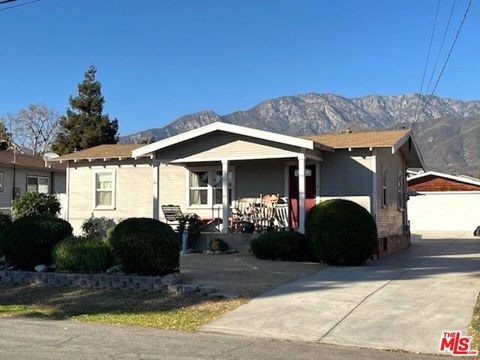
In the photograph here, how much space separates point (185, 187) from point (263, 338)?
12.5 meters

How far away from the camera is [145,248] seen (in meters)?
11.6

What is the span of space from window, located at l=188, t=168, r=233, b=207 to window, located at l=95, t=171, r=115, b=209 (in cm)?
318

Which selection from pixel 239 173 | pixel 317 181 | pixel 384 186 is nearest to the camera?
pixel 317 181

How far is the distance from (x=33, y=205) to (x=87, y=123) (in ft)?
69.7

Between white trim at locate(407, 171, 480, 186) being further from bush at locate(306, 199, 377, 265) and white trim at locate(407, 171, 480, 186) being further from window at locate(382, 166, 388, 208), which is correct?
bush at locate(306, 199, 377, 265)

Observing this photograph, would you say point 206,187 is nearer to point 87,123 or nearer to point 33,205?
point 33,205

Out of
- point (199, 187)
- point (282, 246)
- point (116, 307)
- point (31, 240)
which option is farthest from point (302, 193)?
point (116, 307)

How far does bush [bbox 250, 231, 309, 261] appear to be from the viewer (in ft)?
50.1

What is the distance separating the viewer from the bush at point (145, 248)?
38.1 ft

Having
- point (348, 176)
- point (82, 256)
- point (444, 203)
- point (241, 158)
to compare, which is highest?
point (241, 158)

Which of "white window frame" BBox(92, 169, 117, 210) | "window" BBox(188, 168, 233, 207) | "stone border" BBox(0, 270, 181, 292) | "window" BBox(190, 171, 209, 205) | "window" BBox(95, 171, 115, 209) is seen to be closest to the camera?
"stone border" BBox(0, 270, 181, 292)

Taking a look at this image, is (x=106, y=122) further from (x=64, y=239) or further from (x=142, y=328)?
(x=142, y=328)

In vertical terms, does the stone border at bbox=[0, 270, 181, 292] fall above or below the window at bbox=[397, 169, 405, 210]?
below

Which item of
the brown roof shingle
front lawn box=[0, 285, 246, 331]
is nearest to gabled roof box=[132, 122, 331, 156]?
the brown roof shingle
